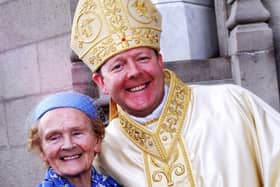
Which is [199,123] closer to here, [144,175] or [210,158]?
[210,158]

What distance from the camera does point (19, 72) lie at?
442 cm

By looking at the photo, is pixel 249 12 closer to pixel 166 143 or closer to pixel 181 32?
pixel 181 32

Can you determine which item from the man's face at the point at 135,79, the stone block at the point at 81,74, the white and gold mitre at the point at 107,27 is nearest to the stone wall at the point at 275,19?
the stone block at the point at 81,74

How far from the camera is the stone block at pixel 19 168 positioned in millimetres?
4281

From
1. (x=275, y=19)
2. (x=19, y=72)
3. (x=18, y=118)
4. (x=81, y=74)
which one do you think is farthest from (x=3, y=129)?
(x=275, y=19)

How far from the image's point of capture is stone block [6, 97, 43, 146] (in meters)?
4.36

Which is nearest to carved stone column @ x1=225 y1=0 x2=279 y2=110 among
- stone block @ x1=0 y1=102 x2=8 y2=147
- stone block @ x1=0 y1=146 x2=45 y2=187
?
stone block @ x1=0 y1=146 x2=45 y2=187

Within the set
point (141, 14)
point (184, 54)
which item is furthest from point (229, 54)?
point (141, 14)

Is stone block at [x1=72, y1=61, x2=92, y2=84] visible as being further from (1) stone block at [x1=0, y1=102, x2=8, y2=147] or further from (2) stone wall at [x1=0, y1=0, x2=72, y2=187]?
(1) stone block at [x1=0, y1=102, x2=8, y2=147]

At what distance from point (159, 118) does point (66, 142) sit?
0.40 meters

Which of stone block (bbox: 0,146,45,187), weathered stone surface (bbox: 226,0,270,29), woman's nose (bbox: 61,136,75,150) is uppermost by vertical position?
weathered stone surface (bbox: 226,0,270,29)

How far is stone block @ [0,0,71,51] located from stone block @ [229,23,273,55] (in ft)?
4.45

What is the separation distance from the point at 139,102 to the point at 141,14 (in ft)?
1.26

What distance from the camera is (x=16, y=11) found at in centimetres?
441
